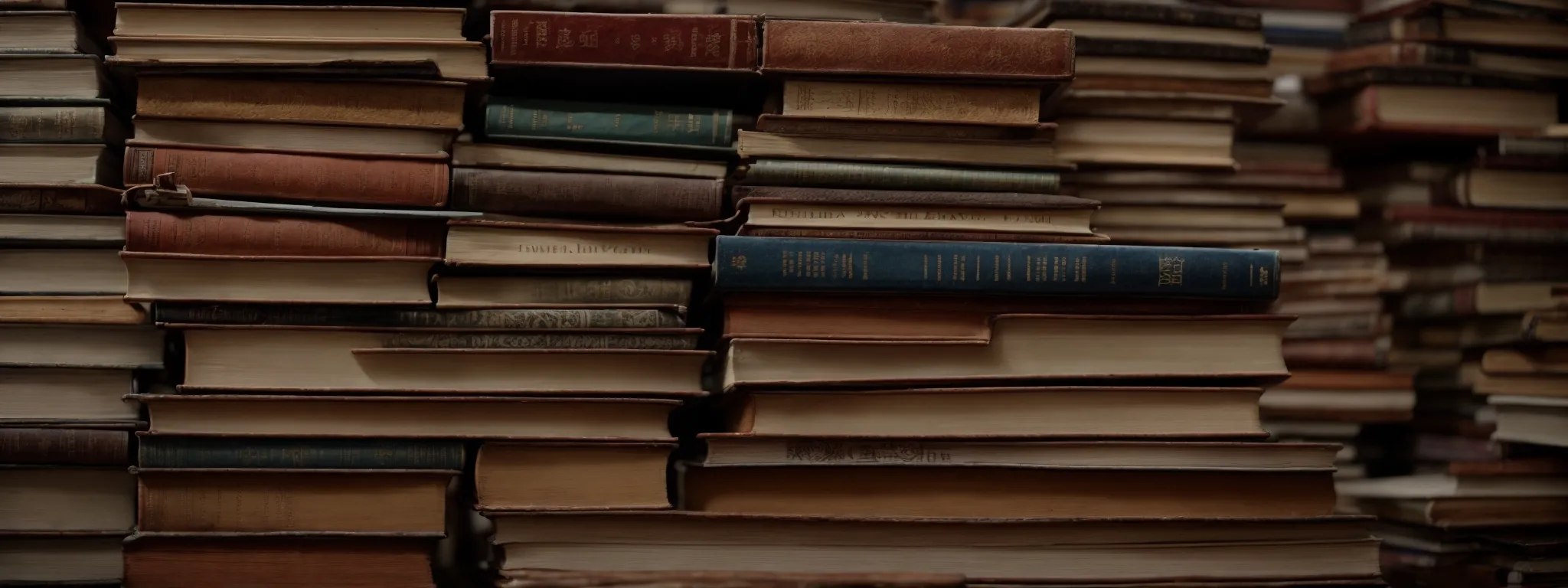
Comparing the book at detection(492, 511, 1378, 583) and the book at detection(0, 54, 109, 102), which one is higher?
the book at detection(0, 54, 109, 102)

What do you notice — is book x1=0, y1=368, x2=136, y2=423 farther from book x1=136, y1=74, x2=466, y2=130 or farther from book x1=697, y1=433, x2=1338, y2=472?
book x1=697, y1=433, x2=1338, y2=472

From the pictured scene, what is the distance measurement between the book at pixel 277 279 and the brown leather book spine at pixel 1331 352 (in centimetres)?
104

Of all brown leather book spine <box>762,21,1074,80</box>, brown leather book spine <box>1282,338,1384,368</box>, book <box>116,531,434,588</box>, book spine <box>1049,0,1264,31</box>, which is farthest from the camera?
brown leather book spine <box>1282,338,1384,368</box>

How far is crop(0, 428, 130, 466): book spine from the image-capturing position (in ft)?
4.20

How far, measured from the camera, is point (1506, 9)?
1604 mm

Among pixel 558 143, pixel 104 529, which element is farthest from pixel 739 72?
pixel 104 529

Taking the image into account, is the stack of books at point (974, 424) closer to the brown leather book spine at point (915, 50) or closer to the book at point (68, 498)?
the brown leather book spine at point (915, 50)

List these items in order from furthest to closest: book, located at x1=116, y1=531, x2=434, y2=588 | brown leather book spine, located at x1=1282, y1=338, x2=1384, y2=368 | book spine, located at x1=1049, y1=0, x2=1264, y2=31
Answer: brown leather book spine, located at x1=1282, y1=338, x2=1384, y2=368 < book spine, located at x1=1049, y1=0, x2=1264, y2=31 < book, located at x1=116, y1=531, x2=434, y2=588

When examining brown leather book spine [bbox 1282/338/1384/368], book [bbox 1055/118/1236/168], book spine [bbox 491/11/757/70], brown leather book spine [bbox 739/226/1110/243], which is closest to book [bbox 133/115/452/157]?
book spine [bbox 491/11/757/70]

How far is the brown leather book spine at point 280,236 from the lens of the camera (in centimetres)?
126

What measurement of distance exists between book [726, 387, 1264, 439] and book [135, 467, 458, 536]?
324 millimetres

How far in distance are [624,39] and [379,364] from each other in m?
0.40

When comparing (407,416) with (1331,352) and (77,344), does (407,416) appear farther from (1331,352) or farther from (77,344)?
(1331,352)

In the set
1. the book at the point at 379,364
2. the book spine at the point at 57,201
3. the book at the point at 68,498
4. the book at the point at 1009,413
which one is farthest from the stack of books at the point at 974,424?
the book spine at the point at 57,201
